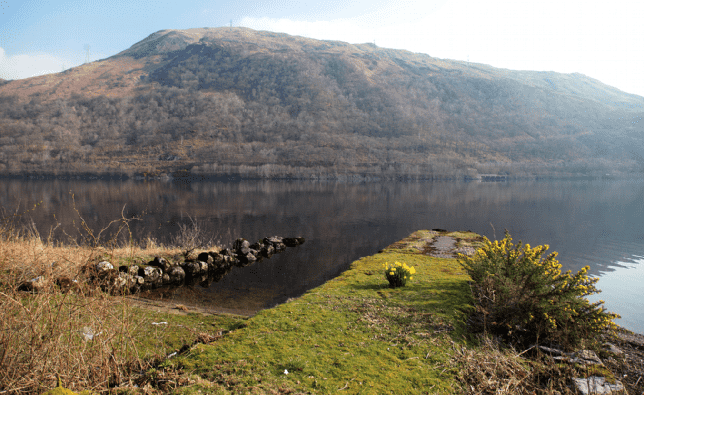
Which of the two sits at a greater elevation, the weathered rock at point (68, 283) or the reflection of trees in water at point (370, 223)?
the weathered rock at point (68, 283)

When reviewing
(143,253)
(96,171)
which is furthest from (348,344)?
(96,171)

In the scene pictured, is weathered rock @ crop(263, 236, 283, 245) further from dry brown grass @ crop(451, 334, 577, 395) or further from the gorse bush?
dry brown grass @ crop(451, 334, 577, 395)

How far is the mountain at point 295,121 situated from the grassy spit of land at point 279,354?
98.3 meters

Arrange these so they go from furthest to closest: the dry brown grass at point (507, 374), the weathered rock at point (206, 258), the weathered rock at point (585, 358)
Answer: the weathered rock at point (206, 258) → the weathered rock at point (585, 358) → the dry brown grass at point (507, 374)

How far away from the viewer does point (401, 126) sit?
150875mm

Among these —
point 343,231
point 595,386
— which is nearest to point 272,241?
point 343,231

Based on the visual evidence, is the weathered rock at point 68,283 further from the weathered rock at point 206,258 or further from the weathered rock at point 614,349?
the weathered rock at point 614,349

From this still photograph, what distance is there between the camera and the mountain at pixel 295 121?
11031 cm

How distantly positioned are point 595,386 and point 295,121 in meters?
149

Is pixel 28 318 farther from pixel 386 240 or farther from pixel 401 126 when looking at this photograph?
pixel 401 126

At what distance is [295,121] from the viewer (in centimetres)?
14362

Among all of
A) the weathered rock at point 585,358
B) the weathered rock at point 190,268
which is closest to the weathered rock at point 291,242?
the weathered rock at point 190,268

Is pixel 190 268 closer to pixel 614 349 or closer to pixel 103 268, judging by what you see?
pixel 103 268

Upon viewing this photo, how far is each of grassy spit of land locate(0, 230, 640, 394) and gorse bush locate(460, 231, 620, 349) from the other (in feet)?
1.26
